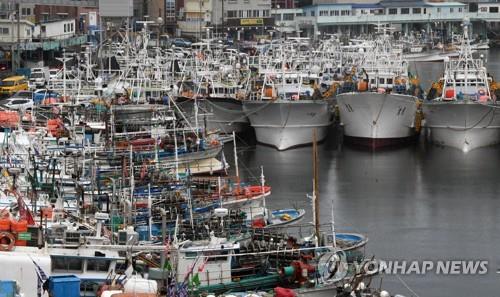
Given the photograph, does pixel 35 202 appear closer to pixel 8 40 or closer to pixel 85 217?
pixel 85 217

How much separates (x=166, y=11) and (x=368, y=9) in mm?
18426

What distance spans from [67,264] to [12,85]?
116ft

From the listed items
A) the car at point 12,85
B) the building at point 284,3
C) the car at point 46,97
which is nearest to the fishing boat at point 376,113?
the car at point 46,97

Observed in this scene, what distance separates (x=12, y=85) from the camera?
2108 inches

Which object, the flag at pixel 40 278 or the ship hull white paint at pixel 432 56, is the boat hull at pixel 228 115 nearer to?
the flag at pixel 40 278

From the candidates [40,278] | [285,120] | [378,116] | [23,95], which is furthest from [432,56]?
[40,278]

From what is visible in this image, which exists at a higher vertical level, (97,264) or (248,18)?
(248,18)

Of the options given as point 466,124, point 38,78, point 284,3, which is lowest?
point 466,124

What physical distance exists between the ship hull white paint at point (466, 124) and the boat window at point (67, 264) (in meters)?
27.7

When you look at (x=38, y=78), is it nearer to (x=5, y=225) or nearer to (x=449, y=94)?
(x=449, y=94)

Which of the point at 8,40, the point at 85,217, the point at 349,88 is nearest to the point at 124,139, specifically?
the point at 85,217

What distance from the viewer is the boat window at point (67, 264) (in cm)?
1903

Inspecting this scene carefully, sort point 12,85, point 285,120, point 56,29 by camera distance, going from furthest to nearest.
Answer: point 56,29
point 12,85
point 285,120

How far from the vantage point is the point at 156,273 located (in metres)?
18.9
